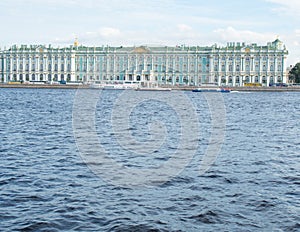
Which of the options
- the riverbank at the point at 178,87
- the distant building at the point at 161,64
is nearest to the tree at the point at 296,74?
the distant building at the point at 161,64

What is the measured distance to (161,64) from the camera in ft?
291

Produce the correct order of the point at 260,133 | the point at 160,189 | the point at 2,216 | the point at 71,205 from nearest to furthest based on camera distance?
the point at 2,216 → the point at 71,205 → the point at 160,189 → the point at 260,133

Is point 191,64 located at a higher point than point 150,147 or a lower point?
higher

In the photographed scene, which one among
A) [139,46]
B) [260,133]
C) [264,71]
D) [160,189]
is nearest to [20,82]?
[139,46]

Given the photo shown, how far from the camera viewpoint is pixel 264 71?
283 ft

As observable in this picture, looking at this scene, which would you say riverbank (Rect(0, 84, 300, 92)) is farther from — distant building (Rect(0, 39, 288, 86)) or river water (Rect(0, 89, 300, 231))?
river water (Rect(0, 89, 300, 231))

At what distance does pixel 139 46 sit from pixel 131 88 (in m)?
13.7

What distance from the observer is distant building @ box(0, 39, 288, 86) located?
86.5m

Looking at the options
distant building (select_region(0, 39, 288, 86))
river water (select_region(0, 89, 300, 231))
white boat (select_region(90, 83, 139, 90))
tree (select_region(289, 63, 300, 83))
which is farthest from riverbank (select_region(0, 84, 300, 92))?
river water (select_region(0, 89, 300, 231))

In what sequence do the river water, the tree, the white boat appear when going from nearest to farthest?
the river water → the white boat → the tree

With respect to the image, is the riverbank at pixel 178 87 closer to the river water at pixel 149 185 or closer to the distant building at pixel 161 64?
the distant building at pixel 161 64

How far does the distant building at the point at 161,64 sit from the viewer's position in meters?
86.5

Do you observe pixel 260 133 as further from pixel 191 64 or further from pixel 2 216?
pixel 191 64

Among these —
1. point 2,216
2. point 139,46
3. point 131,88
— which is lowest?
point 2,216
